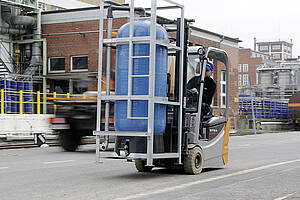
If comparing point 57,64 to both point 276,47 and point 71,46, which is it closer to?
point 71,46

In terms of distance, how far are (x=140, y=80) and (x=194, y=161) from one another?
6.84 feet

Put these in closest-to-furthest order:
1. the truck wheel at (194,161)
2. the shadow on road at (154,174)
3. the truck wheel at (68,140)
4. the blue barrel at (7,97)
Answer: the shadow on road at (154,174), the truck wheel at (194,161), the truck wheel at (68,140), the blue barrel at (7,97)

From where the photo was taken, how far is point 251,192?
7.96 m

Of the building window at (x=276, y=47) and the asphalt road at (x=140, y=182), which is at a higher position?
the building window at (x=276, y=47)

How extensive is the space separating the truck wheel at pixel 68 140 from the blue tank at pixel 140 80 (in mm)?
8342

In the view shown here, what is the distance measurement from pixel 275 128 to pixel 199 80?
41.3m

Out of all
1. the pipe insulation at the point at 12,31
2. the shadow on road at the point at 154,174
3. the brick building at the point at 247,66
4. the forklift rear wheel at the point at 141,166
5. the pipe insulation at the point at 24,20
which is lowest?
the shadow on road at the point at 154,174

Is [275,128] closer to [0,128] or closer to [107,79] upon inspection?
[0,128]

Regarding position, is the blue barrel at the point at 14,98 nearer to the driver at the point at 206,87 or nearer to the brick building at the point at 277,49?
the driver at the point at 206,87

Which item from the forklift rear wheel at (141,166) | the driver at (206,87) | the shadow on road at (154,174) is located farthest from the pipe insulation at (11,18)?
the driver at (206,87)

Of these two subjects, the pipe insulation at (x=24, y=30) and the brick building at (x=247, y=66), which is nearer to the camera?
the pipe insulation at (x=24, y=30)

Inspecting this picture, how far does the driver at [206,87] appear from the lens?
411 inches

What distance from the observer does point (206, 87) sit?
35.0 feet

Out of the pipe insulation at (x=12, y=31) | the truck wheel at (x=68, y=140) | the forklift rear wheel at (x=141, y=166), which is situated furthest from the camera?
the pipe insulation at (x=12, y=31)
